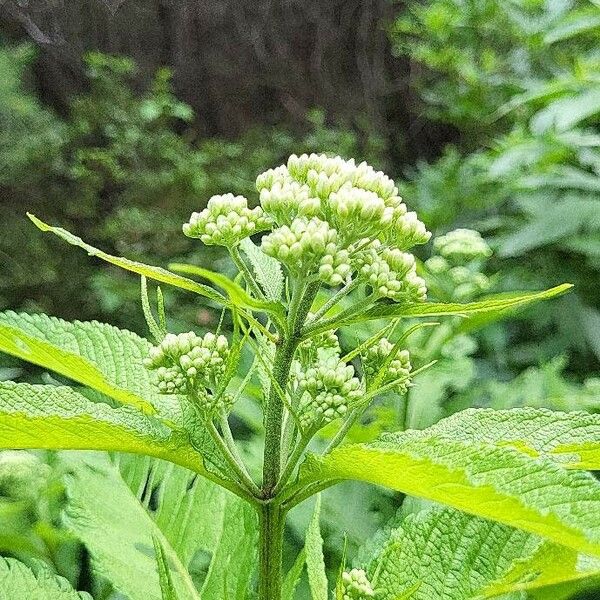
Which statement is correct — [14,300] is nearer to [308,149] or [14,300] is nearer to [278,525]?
[308,149]

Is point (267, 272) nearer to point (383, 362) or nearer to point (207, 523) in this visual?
point (383, 362)

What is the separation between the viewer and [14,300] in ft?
10.1

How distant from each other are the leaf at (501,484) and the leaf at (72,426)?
13 centimetres

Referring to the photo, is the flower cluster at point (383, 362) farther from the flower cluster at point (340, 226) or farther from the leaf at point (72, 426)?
the leaf at point (72, 426)

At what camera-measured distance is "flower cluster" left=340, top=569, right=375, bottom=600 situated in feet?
1.76

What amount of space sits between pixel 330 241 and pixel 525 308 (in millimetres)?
1608

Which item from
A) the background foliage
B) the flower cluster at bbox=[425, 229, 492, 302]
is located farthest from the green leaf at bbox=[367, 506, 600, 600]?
the flower cluster at bbox=[425, 229, 492, 302]

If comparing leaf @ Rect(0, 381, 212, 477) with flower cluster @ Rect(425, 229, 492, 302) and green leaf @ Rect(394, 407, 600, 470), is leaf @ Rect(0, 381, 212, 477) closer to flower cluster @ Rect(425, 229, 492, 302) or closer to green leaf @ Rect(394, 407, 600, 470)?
green leaf @ Rect(394, 407, 600, 470)

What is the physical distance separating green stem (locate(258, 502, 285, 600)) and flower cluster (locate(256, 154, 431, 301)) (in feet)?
0.58

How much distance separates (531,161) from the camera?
2277 millimetres

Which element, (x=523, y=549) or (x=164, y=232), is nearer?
(x=523, y=549)

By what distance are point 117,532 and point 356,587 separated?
10.1 inches

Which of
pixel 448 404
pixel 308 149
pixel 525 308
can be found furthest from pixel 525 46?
pixel 448 404

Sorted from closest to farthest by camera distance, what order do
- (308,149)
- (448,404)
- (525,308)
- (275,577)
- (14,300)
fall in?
(275,577), (448,404), (525,308), (14,300), (308,149)
